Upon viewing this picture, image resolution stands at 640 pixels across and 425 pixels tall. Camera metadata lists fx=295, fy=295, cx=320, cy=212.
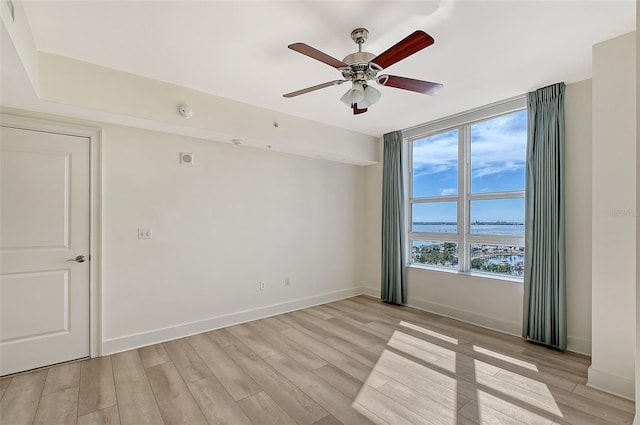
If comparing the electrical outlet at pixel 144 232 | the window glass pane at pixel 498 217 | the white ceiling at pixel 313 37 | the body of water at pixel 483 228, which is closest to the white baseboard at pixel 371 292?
the body of water at pixel 483 228

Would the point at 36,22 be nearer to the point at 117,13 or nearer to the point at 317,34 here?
the point at 117,13

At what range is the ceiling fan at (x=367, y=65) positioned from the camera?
189cm

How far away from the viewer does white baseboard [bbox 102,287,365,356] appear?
3.07 m

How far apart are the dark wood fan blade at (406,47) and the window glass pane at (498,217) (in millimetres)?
2517

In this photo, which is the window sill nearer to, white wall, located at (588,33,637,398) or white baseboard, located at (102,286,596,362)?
white baseboard, located at (102,286,596,362)

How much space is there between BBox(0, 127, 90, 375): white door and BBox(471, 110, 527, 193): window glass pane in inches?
178

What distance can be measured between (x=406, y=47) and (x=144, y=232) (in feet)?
10.2

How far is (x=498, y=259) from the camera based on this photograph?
3.72m

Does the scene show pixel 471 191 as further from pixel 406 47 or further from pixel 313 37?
pixel 313 37

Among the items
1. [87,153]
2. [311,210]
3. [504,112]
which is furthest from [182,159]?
[504,112]

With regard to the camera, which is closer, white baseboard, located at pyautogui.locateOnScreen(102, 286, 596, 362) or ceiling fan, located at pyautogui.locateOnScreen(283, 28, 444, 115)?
ceiling fan, located at pyautogui.locateOnScreen(283, 28, 444, 115)

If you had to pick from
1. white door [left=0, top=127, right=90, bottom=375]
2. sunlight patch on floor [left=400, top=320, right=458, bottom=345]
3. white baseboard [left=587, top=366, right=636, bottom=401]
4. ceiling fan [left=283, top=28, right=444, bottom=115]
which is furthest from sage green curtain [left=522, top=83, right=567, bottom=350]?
white door [left=0, top=127, right=90, bottom=375]

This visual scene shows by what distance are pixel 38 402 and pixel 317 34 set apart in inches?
137

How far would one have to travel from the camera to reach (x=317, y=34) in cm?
226
